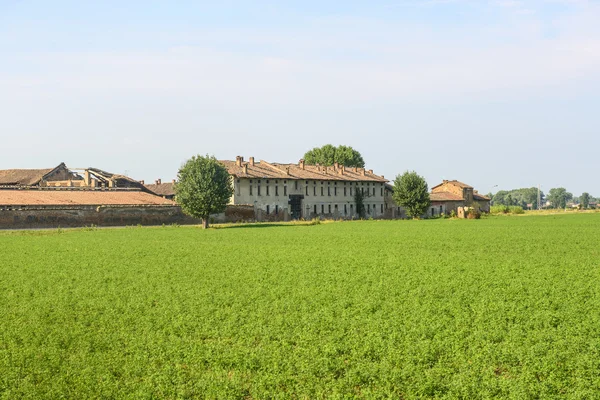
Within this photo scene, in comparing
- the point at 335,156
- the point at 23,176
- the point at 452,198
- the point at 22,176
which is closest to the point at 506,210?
the point at 452,198

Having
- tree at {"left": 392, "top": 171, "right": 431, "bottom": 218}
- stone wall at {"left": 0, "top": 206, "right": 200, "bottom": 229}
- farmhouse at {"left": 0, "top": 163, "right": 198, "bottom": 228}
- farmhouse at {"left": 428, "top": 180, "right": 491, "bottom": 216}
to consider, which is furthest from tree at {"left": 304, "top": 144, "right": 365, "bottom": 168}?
stone wall at {"left": 0, "top": 206, "right": 200, "bottom": 229}

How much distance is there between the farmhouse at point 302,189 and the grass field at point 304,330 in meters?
60.2

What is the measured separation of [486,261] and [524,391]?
1979 centimetres

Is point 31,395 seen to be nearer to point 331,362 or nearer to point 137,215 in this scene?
point 331,362

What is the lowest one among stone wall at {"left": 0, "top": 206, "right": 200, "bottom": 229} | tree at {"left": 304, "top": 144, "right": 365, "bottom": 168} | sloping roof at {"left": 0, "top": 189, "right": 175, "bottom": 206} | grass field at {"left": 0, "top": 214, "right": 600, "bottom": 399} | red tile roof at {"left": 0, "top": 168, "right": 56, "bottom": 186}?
grass field at {"left": 0, "top": 214, "right": 600, "bottom": 399}

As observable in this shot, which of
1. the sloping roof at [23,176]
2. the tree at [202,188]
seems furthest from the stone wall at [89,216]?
the sloping roof at [23,176]

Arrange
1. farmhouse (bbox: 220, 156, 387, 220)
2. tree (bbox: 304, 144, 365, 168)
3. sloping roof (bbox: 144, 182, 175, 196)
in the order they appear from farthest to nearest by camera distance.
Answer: tree (bbox: 304, 144, 365, 168)
sloping roof (bbox: 144, 182, 175, 196)
farmhouse (bbox: 220, 156, 387, 220)

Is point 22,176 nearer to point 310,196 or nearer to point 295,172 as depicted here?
point 295,172

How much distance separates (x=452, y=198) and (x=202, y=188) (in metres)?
72.5

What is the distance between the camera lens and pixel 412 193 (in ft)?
348

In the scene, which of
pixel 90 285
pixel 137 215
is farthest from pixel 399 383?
pixel 137 215

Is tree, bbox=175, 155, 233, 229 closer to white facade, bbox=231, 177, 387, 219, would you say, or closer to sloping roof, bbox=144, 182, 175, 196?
white facade, bbox=231, 177, 387, 219

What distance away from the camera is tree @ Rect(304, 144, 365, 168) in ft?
479

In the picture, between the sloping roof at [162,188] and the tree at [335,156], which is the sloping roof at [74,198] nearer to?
the sloping roof at [162,188]
